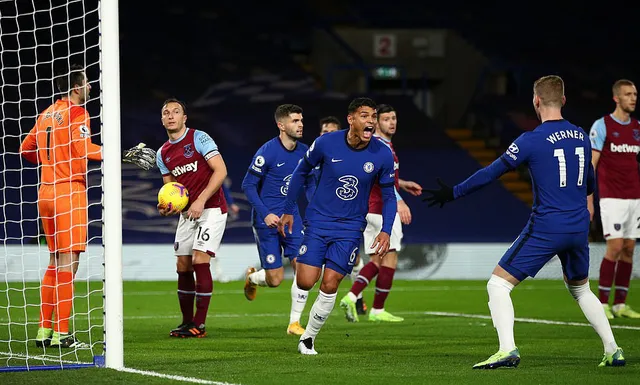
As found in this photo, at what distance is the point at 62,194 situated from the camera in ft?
27.8

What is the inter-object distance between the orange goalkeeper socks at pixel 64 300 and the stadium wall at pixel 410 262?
9.16m

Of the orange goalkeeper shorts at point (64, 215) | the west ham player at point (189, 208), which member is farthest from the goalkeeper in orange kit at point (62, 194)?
the west ham player at point (189, 208)

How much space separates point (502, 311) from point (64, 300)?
3.48 meters

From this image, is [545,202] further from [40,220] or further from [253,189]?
[40,220]

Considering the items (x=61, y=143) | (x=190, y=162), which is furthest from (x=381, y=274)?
(x=61, y=143)

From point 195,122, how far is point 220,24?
3.80 metres

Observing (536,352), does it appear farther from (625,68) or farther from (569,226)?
(625,68)

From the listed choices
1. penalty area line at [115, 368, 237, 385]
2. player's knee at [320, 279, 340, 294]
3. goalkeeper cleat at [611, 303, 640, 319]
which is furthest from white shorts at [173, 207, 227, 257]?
goalkeeper cleat at [611, 303, 640, 319]

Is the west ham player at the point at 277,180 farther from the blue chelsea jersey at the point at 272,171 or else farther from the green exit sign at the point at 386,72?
the green exit sign at the point at 386,72

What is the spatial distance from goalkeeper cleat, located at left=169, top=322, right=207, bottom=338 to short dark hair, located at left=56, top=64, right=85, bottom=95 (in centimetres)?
238

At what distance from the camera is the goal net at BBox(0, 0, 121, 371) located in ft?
25.3

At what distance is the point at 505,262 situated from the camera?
23.5 feet

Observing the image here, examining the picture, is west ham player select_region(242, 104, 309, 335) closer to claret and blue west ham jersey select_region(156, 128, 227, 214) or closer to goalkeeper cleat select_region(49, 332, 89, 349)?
claret and blue west ham jersey select_region(156, 128, 227, 214)

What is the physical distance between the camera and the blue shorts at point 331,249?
7.99 metres
